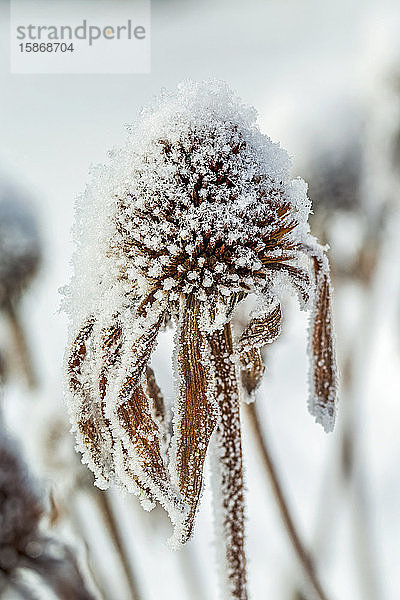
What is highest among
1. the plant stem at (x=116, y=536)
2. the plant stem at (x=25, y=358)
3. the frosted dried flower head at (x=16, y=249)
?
Answer: the frosted dried flower head at (x=16, y=249)

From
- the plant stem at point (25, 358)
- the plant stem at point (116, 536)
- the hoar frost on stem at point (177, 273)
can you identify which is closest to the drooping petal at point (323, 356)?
the hoar frost on stem at point (177, 273)

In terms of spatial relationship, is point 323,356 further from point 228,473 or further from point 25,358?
point 25,358

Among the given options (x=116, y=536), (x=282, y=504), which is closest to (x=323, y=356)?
(x=282, y=504)

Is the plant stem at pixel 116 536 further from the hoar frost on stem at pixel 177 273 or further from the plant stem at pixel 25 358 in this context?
the hoar frost on stem at pixel 177 273

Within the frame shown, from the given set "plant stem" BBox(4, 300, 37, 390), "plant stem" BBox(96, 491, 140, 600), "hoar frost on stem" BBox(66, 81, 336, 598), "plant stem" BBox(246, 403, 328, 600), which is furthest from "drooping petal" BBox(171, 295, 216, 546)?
"plant stem" BBox(4, 300, 37, 390)

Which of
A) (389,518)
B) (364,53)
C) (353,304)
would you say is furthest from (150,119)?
(389,518)

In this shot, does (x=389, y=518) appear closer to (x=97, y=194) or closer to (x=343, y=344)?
(x=343, y=344)

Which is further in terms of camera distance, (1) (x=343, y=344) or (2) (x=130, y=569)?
(1) (x=343, y=344)
